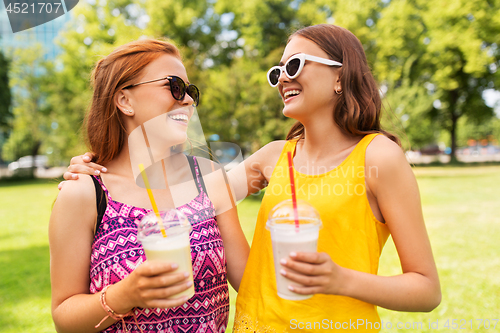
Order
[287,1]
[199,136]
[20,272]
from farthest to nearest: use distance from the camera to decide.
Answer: [287,1], [20,272], [199,136]

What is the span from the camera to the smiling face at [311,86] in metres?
1.97

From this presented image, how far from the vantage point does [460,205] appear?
12781mm

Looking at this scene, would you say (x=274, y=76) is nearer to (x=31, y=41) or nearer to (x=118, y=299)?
(x=118, y=299)

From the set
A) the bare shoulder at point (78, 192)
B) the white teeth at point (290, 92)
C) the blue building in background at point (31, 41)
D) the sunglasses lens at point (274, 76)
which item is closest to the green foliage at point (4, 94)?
the blue building in background at point (31, 41)

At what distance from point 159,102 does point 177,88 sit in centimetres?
13

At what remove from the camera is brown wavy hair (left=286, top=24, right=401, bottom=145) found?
198 centimetres

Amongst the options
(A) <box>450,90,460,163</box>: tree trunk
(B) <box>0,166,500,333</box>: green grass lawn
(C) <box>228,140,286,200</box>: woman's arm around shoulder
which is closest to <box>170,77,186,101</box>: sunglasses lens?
(C) <box>228,140,286,200</box>: woman's arm around shoulder

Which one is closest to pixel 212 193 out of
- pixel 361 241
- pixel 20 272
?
pixel 361 241

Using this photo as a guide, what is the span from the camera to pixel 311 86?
1988 millimetres

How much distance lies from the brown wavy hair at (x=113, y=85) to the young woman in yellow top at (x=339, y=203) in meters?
0.24

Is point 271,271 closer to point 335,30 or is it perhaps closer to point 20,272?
point 335,30

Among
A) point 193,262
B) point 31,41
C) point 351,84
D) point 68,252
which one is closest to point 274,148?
point 351,84

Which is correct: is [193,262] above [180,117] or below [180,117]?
below

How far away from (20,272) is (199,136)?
606cm
